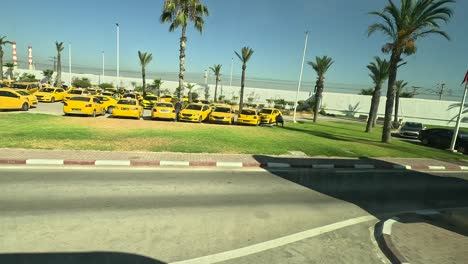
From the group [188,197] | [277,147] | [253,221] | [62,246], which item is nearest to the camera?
[62,246]

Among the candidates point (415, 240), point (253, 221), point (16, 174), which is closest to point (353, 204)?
point (415, 240)

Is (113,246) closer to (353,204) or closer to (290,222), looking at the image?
(290,222)

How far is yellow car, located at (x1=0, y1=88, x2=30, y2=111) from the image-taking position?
2223cm

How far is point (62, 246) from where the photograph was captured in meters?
5.05

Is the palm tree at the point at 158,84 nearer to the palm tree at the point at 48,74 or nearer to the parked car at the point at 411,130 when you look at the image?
the palm tree at the point at 48,74

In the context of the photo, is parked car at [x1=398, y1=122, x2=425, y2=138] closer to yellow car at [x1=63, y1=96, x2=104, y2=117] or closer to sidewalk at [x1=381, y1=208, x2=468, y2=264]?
sidewalk at [x1=381, y1=208, x2=468, y2=264]

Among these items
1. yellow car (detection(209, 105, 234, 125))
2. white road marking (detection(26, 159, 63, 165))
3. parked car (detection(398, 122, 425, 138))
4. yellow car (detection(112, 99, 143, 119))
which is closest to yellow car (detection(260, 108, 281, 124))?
yellow car (detection(209, 105, 234, 125))

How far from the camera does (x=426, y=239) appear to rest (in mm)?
6406

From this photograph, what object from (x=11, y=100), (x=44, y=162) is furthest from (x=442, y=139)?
(x=11, y=100)

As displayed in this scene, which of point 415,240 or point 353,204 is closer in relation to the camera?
point 415,240

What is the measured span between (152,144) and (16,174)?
5961mm

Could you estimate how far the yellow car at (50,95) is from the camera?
32875 millimetres

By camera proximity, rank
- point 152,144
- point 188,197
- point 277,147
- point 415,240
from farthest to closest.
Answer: point 277,147
point 152,144
point 188,197
point 415,240

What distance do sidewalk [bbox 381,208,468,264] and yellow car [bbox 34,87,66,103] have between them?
1376 inches
